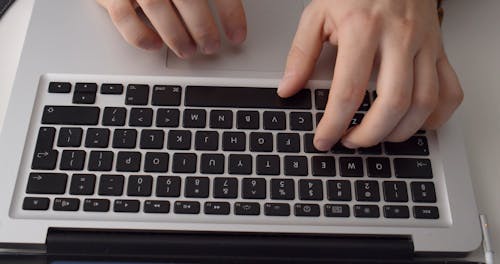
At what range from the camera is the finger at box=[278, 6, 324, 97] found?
432 millimetres

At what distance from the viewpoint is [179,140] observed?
415 mm

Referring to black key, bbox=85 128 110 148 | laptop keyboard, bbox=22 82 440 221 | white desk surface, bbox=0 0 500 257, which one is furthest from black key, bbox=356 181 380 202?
black key, bbox=85 128 110 148

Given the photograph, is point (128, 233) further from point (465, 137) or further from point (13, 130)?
point (465, 137)

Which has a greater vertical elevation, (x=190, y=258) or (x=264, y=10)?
(x=264, y=10)

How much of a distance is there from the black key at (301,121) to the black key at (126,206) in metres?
0.15

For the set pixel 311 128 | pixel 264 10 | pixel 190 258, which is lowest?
pixel 190 258

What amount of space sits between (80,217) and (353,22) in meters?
0.27

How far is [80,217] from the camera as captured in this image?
39 cm

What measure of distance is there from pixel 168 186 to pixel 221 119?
8 cm

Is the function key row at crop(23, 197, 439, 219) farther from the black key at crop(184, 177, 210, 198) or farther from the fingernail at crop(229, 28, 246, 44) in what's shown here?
the fingernail at crop(229, 28, 246, 44)

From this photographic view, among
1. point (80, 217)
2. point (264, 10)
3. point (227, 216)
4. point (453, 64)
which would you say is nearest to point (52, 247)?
point (80, 217)

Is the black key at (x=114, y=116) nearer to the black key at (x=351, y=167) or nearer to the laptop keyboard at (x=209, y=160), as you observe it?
the laptop keyboard at (x=209, y=160)

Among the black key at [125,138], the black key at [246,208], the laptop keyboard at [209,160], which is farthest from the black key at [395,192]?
the black key at [125,138]

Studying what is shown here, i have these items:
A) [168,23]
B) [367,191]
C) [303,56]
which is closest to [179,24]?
[168,23]
